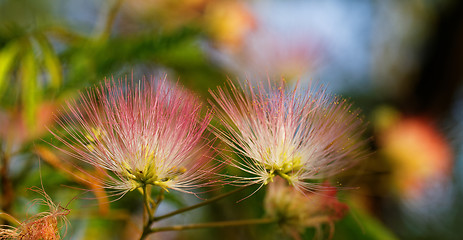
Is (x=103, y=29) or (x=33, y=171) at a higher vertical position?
(x=103, y=29)

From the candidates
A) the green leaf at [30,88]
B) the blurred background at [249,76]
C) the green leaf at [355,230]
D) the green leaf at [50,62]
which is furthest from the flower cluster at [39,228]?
the green leaf at [355,230]

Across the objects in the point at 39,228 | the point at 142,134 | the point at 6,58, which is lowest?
the point at 39,228

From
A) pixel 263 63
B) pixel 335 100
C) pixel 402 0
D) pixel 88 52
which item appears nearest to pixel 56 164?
pixel 88 52

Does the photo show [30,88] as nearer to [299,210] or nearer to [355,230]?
[299,210]

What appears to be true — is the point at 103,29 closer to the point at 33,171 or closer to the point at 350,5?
the point at 33,171

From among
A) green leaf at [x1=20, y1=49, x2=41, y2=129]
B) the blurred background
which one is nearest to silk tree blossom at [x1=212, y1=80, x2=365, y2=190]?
the blurred background

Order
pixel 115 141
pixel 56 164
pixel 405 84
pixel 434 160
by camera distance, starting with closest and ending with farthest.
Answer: pixel 115 141 < pixel 56 164 < pixel 434 160 < pixel 405 84

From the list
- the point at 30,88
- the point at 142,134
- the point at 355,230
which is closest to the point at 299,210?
the point at 355,230
